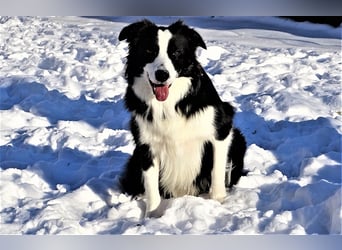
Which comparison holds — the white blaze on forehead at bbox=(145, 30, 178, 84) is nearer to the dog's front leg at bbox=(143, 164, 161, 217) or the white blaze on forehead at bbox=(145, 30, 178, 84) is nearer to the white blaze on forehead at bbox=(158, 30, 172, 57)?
the white blaze on forehead at bbox=(158, 30, 172, 57)

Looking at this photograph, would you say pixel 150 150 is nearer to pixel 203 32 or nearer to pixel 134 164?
pixel 134 164

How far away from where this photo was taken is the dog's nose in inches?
108

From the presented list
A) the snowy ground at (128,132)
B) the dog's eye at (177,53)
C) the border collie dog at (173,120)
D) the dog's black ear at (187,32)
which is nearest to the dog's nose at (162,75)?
the border collie dog at (173,120)

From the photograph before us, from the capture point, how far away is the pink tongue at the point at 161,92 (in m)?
2.85

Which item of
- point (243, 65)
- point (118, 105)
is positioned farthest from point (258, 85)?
point (118, 105)

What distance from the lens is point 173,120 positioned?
2957 mm

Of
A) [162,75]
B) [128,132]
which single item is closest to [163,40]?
[162,75]

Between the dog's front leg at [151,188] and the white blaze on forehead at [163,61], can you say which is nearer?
the white blaze on forehead at [163,61]

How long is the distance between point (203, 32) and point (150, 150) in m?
0.84

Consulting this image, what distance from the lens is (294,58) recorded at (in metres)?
4.50

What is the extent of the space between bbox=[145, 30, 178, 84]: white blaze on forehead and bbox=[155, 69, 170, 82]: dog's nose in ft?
0.04

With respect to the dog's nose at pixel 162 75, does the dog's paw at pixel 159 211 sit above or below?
below

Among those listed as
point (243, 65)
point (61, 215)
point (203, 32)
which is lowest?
point (61, 215)

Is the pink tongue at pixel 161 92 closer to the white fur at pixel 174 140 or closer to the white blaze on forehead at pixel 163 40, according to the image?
the white fur at pixel 174 140
